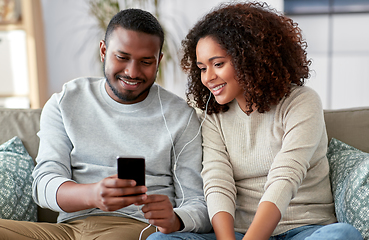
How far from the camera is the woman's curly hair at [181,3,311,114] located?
1300 millimetres

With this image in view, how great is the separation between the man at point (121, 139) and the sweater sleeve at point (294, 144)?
0.95 ft

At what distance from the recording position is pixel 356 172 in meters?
1.31

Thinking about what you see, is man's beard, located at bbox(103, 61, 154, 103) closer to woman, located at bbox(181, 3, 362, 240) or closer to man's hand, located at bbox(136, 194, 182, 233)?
woman, located at bbox(181, 3, 362, 240)

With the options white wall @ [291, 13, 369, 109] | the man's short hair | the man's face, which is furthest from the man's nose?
white wall @ [291, 13, 369, 109]

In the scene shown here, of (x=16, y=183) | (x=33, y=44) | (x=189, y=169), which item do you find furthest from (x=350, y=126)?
(x=33, y=44)

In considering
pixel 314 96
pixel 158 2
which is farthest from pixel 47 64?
pixel 314 96

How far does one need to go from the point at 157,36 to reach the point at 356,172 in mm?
856

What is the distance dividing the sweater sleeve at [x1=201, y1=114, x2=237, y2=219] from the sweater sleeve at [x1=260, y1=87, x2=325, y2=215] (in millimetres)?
A: 137

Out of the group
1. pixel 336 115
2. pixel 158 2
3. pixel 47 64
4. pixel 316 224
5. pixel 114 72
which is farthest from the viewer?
pixel 47 64

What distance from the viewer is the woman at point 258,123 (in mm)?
1268

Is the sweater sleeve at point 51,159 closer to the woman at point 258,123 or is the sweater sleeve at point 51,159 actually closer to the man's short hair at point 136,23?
the man's short hair at point 136,23

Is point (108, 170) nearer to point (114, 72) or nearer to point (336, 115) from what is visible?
point (114, 72)

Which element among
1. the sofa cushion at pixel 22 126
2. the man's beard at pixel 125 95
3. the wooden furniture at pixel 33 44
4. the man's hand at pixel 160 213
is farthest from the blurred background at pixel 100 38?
the man's hand at pixel 160 213

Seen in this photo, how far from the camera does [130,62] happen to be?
139 centimetres
